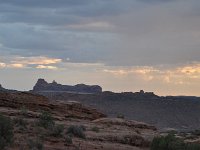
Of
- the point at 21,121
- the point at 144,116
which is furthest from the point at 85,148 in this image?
the point at 144,116

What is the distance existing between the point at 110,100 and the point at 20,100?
6556cm

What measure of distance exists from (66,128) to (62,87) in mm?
102661

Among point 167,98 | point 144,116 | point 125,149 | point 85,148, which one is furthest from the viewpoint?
point 167,98

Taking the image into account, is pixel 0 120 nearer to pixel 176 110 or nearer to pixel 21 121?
pixel 21 121

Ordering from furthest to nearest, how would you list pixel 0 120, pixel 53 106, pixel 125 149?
pixel 53 106
pixel 125 149
pixel 0 120

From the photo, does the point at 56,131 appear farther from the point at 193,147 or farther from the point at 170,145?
the point at 193,147

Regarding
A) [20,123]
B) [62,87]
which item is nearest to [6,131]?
[20,123]

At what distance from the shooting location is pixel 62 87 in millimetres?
138500

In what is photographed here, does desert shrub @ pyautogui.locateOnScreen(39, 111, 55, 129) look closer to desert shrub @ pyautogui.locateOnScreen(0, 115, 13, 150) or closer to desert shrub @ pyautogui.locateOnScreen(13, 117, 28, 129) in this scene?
desert shrub @ pyautogui.locateOnScreen(13, 117, 28, 129)

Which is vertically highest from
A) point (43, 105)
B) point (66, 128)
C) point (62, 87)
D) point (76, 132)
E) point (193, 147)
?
point (62, 87)

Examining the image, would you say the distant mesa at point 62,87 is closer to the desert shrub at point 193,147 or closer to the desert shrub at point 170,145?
the desert shrub at point 170,145

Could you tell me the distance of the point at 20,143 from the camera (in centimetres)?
2669

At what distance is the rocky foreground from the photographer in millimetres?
29641

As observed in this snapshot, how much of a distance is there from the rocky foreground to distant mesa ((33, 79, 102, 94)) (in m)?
80.0
